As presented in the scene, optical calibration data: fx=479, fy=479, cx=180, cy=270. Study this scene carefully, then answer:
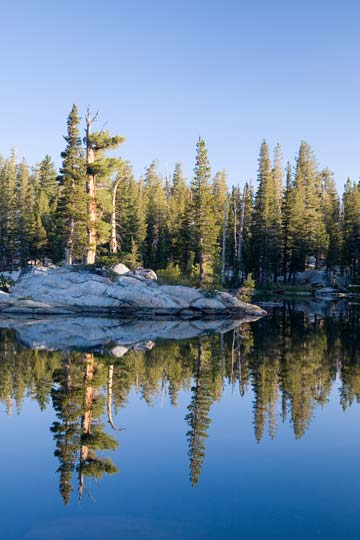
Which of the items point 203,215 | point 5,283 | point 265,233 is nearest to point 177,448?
point 5,283

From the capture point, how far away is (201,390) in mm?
15367

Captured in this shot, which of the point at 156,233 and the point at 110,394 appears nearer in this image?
the point at 110,394

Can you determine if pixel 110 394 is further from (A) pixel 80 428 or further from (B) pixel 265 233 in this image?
(B) pixel 265 233

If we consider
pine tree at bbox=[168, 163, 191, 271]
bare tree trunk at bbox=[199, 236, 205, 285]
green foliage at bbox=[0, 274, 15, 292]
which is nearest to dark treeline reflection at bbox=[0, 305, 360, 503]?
green foliage at bbox=[0, 274, 15, 292]

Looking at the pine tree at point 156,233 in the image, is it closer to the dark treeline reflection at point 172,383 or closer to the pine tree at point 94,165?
the pine tree at point 94,165

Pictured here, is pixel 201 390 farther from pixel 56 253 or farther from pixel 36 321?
pixel 56 253

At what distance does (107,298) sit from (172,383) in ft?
75.9

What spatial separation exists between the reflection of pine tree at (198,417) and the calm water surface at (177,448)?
0.04 meters

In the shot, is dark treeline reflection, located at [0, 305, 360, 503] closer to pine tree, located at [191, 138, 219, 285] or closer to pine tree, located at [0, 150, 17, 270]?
pine tree, located at [191, 138, 219, 285]

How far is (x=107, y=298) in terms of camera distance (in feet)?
126

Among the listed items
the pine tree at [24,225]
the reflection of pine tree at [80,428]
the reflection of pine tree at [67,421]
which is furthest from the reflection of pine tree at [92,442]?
the pine tree at [24,225]

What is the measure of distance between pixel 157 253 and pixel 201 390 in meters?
60.1

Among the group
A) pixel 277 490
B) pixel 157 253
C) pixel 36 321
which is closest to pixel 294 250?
pixel 157 253

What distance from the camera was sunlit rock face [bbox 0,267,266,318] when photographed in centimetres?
3822
